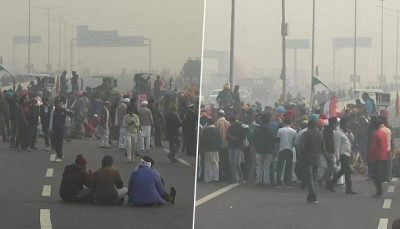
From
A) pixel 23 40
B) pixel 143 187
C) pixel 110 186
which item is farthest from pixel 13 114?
pixel 143 187

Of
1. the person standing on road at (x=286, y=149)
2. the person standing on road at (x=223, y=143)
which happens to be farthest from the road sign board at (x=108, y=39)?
the person standing on road at (x=286, y=149)

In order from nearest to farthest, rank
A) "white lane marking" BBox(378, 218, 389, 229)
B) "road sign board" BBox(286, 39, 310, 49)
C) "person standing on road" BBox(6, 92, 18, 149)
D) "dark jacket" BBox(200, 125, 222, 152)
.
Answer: "white lane marking" BBox(378, 218, 389, 229)
"road sign board" BBox(286, 39, 310, 49)
"dark jacket" BBox(200, 125, 222, 152)
"person standing on road" BBox(6, 92, 18, 149)

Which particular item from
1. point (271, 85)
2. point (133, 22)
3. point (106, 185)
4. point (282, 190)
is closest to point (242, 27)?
point (271, 85)

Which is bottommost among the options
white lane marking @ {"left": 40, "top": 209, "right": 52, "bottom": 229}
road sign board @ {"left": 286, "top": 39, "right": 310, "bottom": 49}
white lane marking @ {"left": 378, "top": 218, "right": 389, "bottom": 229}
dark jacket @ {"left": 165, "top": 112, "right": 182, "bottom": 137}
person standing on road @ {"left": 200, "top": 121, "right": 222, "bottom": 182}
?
white lane marking @ {"left": 40, "top": 209, "right": 52, "bottom": 229}

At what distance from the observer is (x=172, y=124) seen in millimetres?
4723

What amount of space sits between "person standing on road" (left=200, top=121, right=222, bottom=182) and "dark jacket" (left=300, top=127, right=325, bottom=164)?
1.91 ft

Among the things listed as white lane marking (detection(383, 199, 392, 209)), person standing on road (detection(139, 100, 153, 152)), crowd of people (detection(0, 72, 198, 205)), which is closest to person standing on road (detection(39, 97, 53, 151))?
crowd of people (detection(0, 72, 198, 205))

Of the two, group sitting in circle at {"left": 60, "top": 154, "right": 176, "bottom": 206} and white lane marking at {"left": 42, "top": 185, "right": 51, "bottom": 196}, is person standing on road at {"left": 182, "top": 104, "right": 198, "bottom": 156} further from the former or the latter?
white lane marking at {"left": 42, "top": 185, "right": 51, "bottom": 196}

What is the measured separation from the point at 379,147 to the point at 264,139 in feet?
2.52

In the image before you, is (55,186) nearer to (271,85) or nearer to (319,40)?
(271,85)

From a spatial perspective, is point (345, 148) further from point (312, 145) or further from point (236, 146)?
point (236, 146)

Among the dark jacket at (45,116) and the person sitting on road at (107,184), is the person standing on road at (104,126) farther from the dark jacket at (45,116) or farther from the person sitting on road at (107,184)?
the dark jacket at (45,116)

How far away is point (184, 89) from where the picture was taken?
464 cm

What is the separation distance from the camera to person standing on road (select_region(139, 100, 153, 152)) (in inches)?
186
